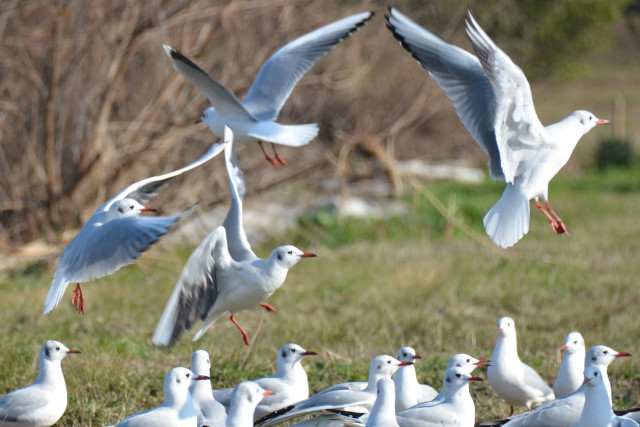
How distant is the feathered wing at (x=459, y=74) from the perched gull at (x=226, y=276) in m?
0.85

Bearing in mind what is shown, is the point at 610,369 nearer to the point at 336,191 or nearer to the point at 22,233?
the point at 22,233

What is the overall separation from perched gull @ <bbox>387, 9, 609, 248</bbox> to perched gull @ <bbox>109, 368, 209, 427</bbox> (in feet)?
4.70

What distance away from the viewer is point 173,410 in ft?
11.8

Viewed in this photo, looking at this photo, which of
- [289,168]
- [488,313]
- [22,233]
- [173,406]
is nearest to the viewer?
[173,406]

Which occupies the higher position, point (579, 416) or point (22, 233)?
point (579, 416)

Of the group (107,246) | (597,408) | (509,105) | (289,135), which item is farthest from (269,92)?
(597,408)

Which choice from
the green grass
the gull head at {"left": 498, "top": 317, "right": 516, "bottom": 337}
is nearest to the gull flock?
the gull head at {"left": 498, "top": 317, "right": 516, "bottom": 337}

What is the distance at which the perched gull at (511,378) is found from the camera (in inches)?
185

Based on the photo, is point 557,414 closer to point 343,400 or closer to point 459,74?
point 343,400

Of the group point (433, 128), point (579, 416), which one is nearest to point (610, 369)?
point (579, 416)

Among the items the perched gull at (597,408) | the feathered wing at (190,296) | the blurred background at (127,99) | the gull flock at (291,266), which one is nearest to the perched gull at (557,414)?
the gull flock at (291,266)

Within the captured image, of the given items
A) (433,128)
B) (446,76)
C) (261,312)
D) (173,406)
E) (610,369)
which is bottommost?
(433,128)

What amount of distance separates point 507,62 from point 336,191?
8.93 metres

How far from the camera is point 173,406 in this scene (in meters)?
3.63
